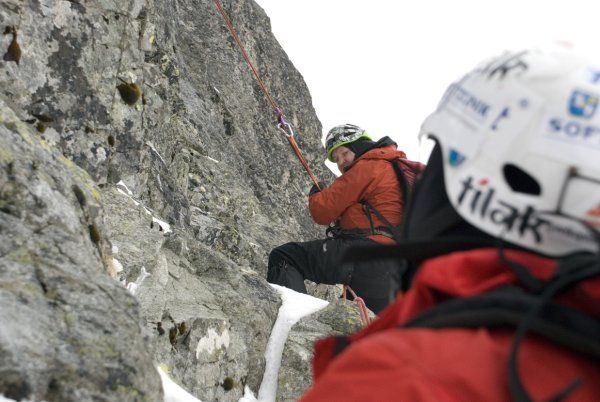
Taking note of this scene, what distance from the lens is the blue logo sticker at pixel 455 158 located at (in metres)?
1.85

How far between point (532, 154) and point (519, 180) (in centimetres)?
12

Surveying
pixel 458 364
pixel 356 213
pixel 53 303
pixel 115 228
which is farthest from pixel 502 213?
pixel 356 213

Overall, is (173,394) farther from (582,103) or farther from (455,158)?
(582,103)

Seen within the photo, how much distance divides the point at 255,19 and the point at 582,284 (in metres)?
21.0

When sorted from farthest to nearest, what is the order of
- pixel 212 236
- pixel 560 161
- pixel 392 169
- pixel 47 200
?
1. pixel 212 236
2. pixel 392 169
3. pixel 47 200
4. pixel 560 161

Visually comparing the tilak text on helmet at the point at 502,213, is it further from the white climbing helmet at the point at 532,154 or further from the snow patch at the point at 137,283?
the snow patch at the point at 137,283

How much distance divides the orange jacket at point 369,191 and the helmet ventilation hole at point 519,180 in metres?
6.09

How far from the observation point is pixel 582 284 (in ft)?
4.69

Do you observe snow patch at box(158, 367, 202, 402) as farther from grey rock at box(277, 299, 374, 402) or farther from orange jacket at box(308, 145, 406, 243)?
orange jacket at box(308, 145, 406, 243)

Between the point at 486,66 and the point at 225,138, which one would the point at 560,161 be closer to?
the point at 486,66

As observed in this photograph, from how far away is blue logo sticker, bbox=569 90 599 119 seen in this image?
1679mm

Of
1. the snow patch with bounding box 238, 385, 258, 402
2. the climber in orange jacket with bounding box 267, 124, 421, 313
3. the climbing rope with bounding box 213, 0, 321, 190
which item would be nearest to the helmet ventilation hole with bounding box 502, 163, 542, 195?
the snow patch with bounding box 238, 385, 258, 402

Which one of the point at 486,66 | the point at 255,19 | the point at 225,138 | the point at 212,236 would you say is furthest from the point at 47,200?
the point at 255,19

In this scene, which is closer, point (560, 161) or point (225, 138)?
point (560, 161)
